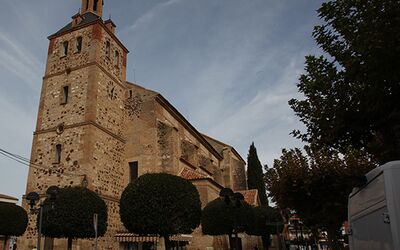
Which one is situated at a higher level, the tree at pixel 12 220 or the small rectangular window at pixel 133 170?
the small rectangular window at pixel 133 170

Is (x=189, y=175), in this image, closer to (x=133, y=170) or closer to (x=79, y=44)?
(x=133, y=170)

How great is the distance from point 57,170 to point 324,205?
16.2 meters

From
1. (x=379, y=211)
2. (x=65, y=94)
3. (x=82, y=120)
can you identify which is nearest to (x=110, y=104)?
(x=82, y=120)

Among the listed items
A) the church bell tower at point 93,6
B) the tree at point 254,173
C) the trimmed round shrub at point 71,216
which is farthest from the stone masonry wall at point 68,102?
the tree at point 254,173

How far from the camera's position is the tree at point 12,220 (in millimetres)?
19281

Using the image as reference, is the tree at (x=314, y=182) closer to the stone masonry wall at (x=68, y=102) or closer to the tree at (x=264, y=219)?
the tree at (x=264, y=219)

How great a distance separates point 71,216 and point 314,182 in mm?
10942

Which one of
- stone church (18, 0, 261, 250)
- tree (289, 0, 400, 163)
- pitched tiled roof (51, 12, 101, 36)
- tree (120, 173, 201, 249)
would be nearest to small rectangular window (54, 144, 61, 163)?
stone church (18, 0, 261, 250)

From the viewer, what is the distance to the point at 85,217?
52.1 feet

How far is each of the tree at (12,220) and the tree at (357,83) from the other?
54.8 feet

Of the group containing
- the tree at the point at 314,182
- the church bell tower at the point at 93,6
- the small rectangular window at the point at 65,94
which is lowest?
the tree at the point at 314,182

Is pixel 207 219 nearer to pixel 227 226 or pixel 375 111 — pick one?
pixel 227 226

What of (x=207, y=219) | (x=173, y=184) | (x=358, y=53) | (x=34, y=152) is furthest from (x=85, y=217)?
(x=358, y=53)

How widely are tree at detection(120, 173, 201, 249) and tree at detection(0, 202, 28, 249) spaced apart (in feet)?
25.3
